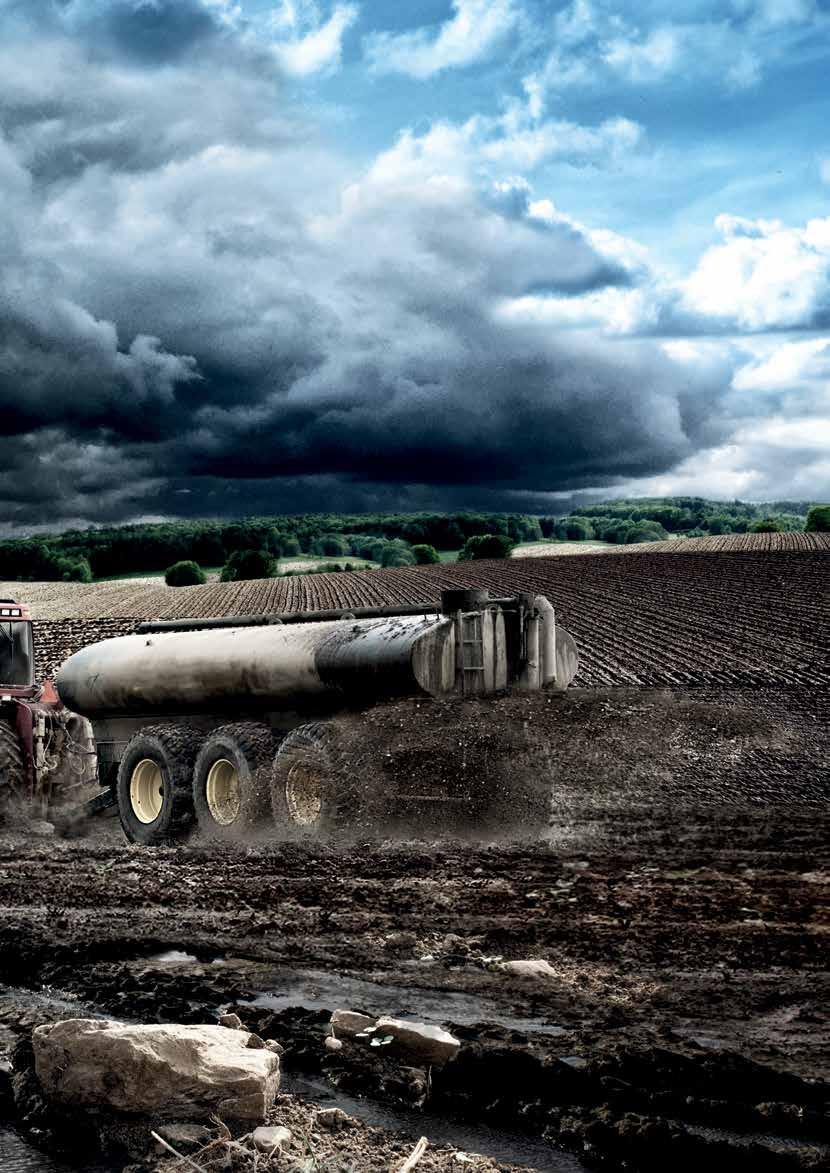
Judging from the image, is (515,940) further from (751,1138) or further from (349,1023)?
(751,1138)

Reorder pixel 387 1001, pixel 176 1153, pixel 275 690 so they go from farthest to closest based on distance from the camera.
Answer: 1. pixel 275 690
2. pixel 387 1001
3. pixel 176 1153

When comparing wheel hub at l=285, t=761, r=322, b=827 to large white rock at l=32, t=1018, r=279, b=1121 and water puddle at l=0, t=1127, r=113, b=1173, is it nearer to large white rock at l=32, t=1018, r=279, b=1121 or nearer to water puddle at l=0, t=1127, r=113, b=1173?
large white rock at l=32, t=1018, r=279, b=1121

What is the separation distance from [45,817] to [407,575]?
34562 millimetres

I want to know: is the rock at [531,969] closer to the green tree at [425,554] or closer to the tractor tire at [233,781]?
the tractor tire at [233,781]

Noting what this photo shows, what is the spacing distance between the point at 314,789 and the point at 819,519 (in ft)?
218

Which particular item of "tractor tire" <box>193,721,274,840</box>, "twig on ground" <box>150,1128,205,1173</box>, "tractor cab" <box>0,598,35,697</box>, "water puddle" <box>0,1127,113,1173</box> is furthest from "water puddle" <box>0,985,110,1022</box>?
"tractor cab" <box>0,598,35,697</box>

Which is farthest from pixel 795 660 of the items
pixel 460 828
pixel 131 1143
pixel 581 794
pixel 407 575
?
pixel 407 575

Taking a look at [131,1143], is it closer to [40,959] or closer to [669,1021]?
[669,1021]

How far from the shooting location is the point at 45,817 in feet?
52.5

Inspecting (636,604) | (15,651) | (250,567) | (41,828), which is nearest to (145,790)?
(41,828)

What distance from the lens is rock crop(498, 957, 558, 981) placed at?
7633 mm

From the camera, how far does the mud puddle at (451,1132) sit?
16.9 ft

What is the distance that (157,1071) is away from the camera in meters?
5.61

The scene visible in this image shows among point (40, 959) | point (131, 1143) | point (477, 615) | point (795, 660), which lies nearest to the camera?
point (131, 1143)
